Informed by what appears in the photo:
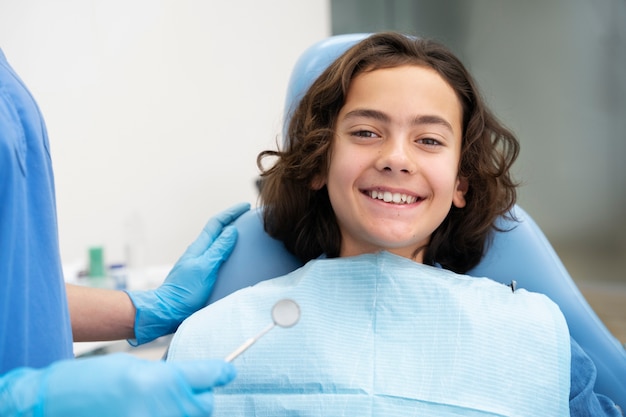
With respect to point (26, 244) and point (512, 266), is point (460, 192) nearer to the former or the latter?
point (512, 266)

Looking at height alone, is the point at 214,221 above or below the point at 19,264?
below

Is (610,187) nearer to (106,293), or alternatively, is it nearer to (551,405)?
(551,405)

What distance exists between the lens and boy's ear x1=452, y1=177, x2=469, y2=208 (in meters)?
1.31

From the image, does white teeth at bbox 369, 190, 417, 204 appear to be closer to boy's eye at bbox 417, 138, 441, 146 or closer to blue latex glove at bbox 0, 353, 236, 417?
boy's eye at bbox 417, 138, 441, 146

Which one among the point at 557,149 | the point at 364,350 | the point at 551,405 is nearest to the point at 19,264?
the point at 364,350

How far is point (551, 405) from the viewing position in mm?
1044

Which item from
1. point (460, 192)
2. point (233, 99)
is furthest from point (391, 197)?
point (233, 99)

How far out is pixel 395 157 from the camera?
111cm

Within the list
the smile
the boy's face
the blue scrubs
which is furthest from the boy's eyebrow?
the blue scrubs

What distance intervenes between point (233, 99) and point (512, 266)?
1.65 metres

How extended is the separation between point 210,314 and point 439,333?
0.42 metres

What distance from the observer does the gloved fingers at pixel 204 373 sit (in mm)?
693

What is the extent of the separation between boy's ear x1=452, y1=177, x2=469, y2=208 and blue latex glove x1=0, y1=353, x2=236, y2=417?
2.56 feet

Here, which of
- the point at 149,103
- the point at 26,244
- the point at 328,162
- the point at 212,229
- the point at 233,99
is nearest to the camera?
the point at 26,244
